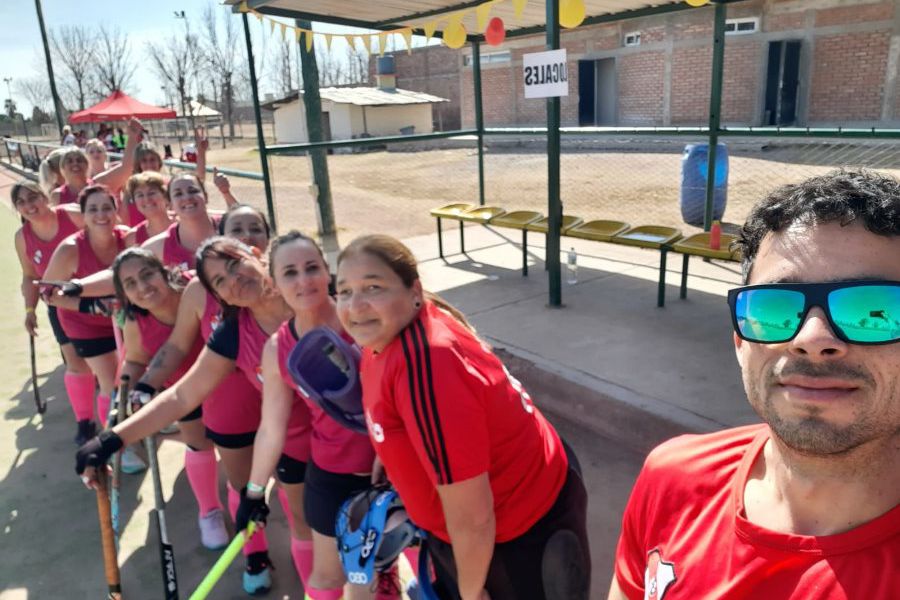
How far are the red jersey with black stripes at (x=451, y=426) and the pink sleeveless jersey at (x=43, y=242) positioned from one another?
3747 mm

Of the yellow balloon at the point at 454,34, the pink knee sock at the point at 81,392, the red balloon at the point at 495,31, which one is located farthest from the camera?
the red balloon at the point at 495,31

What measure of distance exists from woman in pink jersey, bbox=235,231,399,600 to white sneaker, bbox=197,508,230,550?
971 mm

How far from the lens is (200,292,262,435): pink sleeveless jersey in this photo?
2743mm

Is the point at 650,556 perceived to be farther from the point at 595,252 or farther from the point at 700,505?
the point at 595,252

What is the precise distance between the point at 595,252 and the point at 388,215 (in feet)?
16.2

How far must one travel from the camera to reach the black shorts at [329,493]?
2.17m

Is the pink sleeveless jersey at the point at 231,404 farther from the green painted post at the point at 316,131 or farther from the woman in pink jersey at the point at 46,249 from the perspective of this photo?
the green painted post at the point at 316,131

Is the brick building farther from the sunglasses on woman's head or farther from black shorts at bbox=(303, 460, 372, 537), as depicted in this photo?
the sunglasses on woman's head

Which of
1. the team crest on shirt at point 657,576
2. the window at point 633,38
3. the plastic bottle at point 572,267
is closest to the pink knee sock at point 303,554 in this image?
the team crest on shirt at point 657,576

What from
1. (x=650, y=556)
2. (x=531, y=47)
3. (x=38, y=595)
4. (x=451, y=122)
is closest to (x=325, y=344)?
(x=650, y=556)

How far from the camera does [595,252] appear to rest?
751 centimetres

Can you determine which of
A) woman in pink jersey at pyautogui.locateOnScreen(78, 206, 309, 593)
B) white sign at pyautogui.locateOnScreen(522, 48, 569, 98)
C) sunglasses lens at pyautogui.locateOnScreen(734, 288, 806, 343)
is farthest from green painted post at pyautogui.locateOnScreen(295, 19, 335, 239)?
sunglasses lens at pyautogui.locateOnScreen(734, 288, 806, 343)

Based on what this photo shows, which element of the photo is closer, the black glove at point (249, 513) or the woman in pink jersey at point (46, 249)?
the black glove at point (249, 513)

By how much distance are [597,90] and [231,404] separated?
83.7ft
